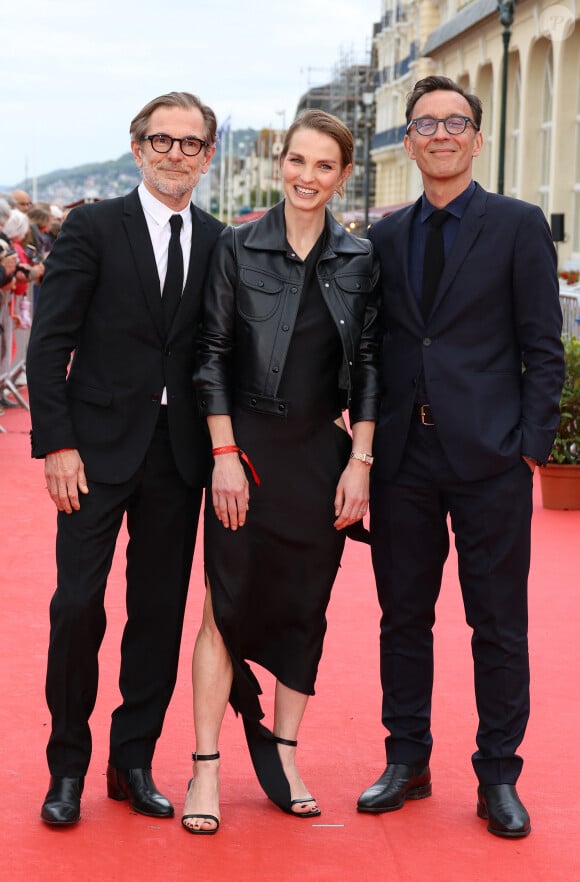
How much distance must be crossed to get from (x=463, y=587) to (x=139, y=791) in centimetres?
120

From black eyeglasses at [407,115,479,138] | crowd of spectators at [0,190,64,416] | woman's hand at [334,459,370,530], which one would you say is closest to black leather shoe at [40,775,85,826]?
woman's hand at [334,459,370,530]

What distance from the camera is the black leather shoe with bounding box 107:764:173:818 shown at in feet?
14.1

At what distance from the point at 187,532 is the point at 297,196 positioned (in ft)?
3.58

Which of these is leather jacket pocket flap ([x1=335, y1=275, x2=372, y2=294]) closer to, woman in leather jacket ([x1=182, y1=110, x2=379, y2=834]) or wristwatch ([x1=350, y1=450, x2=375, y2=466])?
woman in leather jacket ([x1=182, y1=110, x2=379, y2=834])

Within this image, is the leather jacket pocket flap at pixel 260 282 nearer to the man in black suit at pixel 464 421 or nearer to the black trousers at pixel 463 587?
the man in black suit at pixel 464 421

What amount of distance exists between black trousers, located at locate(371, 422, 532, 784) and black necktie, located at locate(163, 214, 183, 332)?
84 centimetres

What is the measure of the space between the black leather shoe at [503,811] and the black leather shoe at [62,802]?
4.08 ft

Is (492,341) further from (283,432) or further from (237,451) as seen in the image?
(237,451)

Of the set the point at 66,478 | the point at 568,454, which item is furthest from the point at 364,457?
the point at 568,454

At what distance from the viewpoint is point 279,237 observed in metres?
4.28

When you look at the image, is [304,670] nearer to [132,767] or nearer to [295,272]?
[132,767]

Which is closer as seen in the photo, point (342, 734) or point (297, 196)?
point (297, 196)

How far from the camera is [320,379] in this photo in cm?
428

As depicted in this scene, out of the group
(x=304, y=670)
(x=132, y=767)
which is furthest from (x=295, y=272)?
(x=132, y=767)
